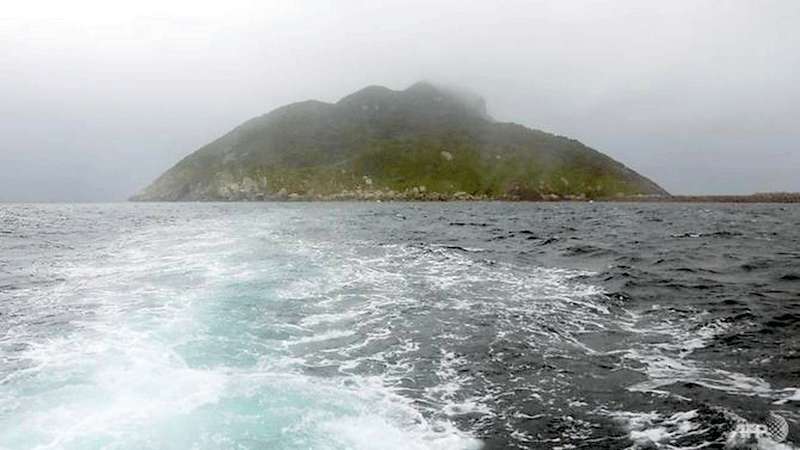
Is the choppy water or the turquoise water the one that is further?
the choppy water

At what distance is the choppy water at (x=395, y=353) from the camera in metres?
9.26

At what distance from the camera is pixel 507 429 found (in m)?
9.46

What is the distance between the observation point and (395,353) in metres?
13.6

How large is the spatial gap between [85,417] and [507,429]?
730 cm

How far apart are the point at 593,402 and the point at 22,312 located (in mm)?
16972

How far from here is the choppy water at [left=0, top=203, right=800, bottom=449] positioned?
9258mm

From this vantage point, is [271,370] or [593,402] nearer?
[593,402]

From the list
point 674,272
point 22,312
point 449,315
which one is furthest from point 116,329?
point 674,272

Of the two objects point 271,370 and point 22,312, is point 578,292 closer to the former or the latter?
point 271,370

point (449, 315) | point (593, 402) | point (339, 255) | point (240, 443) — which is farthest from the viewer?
point (339, 255)

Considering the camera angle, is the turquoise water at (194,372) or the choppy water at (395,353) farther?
the choppy water at (395,353)

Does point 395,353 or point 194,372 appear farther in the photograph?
point 395,353

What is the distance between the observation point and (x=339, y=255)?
29312 millimetres

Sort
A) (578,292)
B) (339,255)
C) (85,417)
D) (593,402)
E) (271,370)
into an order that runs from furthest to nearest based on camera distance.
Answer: (339,255)
(578,292)
(271,370)
(593,402)
(85,417)
